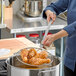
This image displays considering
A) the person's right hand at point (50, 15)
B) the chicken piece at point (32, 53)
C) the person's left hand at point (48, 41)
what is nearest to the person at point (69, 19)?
the person's right hand at point (50, 15)

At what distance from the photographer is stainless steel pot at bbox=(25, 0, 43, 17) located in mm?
2932

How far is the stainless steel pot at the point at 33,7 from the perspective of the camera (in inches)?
115

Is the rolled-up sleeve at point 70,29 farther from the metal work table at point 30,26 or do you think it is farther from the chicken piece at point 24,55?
the metal work table at point 30,26

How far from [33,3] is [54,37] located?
5.30ft

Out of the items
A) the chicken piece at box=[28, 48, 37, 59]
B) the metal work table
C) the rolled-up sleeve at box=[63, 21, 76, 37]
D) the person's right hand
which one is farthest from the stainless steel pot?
the chicken piece at box=[28, 48, 37, 59]

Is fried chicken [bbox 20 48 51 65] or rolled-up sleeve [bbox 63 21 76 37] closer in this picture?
fried chicken [bbox 20 48 51 65]

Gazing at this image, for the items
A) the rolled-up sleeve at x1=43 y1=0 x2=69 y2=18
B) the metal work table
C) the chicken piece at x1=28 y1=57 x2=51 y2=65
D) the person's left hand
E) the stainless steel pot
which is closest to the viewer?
the chicken piece at x1=28 y1=57 x2=51 y2=65

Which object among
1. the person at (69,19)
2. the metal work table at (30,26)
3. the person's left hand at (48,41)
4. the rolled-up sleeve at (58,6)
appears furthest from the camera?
the metal work table at (30,26)

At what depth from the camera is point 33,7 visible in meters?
2.95

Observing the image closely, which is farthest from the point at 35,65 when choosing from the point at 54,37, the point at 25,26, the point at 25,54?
the point at 25,26

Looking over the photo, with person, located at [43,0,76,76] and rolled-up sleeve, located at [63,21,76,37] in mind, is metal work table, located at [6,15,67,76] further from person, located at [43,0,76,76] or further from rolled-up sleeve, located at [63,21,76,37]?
rolled-up sleeve, located at [63,21,76,37]

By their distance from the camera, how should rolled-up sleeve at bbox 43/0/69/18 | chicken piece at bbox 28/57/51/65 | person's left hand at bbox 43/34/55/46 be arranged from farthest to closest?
rolled-up sleeve at bbox 43/0/69/18 < person's left hand at bbox 43/34/55/46 < chicken piece at bbox 28/57/51/65

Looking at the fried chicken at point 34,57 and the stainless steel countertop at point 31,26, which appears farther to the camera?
the stainless steel countertop at point 31,26

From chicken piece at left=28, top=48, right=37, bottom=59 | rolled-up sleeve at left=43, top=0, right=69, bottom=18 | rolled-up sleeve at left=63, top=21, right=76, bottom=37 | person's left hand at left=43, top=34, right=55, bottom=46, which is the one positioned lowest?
chicken piece at left=28, top=48, right=37, bottom=59
